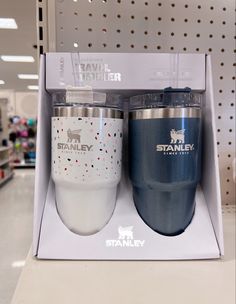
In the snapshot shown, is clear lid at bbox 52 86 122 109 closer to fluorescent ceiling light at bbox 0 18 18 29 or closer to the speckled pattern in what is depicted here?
the speckled pattern

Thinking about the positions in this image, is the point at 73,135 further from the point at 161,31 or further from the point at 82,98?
the point at 161,31

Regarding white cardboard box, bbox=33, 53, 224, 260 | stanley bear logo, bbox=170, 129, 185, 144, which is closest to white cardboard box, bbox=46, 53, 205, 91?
white cardboard box, bbox=33, 53, 224, 260

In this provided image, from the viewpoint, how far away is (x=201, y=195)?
0.50 meters

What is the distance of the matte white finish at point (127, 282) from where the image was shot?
→ 1.09ft

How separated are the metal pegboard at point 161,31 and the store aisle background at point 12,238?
1.02 feet

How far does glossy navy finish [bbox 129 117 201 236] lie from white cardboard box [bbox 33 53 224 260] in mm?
22

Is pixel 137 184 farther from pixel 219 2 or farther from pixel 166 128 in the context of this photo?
pixel 219 2

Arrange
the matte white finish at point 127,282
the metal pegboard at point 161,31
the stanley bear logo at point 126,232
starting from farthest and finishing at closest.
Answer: the metal pegboard at point 161,31
the stanley bear logo at point 126,232
the matte white finish at point 127,282

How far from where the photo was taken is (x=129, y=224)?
0.45m

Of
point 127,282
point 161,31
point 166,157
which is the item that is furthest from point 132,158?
point 161,31

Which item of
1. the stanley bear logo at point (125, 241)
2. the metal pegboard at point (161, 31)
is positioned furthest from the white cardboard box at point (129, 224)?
the metal pegboard at point (161, 31)

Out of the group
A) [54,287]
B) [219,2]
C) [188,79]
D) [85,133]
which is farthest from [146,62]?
[54,287]

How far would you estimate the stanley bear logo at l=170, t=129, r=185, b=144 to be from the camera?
0.41m

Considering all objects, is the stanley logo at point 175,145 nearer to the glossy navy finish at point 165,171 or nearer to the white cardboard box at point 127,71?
the glossy navy finish at point 165,171
